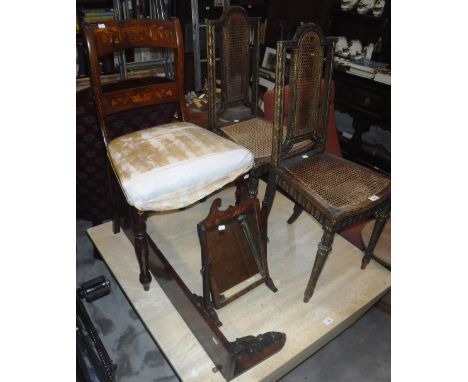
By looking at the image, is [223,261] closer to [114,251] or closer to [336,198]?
[336,198]

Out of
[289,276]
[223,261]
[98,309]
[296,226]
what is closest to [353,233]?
[296,226]

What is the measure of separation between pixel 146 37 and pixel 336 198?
3.46ft

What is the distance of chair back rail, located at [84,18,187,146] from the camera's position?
1472 millimetres

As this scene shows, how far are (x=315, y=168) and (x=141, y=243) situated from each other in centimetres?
83

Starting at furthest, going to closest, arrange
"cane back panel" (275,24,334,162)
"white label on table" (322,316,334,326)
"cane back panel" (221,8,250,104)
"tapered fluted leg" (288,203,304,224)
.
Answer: "tapered fluted leg" (288,203,304,224) → "cane back panel" (221,8,250,104) → "white label on table" (322,316,334,326) → "cane back panel" (275,24,334,162)

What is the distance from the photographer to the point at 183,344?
4.83 ft

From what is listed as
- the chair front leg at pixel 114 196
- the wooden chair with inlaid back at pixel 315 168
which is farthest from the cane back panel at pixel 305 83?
the chair front leg at pixel 114 196

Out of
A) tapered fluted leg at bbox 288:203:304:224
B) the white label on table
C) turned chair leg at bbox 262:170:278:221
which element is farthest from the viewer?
tapered fluted leg at bbox 288:203:304:224

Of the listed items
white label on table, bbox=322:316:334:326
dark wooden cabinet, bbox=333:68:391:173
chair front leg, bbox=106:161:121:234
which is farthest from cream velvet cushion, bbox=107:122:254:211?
dark wooden cabinet, bbox=333:68:391:173

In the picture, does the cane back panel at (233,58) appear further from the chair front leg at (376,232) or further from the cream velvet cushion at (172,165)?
the chair front leg at (376,232)

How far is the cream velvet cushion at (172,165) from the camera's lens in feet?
4.31

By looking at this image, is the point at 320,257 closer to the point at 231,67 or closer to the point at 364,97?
the point at 231,67

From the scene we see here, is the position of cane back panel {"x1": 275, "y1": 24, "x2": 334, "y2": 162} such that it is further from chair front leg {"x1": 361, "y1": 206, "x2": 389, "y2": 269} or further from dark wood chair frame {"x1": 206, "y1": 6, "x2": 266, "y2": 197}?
chair front leg {"x1": 361, "y1": 206, "x2": 389, "y2": 269}

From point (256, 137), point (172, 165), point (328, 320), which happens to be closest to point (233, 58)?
point (256, 137)
